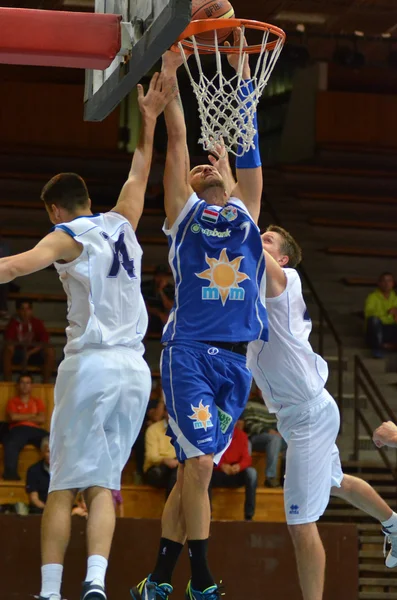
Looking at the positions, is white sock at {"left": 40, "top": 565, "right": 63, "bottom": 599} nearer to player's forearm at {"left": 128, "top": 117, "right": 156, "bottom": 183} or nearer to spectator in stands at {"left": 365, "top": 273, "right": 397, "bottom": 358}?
player's forearm at {"left": 128, "top": 117, "right": 156, "bottom": 183}

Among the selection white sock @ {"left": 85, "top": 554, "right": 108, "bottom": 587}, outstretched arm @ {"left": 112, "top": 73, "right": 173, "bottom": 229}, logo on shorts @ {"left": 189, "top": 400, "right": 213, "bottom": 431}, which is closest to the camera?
white sock @ {"left": 85, "top": 554, "right": 108, "bottom": 587}

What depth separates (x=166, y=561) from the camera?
6.24m

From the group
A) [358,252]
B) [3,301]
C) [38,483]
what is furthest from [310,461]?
[358,252]

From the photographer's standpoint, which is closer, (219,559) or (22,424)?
(219,559)

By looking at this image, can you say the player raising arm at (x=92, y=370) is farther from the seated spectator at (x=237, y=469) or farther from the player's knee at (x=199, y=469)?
the seated spectator at (x=237, y=469)

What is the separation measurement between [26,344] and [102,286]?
25.5 ft

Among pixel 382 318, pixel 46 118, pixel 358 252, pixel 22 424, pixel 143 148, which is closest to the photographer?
pixel 143 148

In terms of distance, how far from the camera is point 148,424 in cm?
1260

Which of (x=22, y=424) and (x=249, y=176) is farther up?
(x=249, y=176)

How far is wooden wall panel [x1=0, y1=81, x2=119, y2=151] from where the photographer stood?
2306cm

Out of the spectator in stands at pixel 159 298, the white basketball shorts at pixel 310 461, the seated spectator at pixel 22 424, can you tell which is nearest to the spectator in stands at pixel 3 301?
the spectator in stands at pixel 159 298

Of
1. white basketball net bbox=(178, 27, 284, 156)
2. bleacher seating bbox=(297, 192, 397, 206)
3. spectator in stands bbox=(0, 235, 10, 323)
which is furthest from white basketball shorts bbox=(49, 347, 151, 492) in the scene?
bleacher seating bbox=(297, 192, 397, 206)

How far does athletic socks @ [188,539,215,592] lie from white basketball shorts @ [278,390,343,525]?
107 centimetres

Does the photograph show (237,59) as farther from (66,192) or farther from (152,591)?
(152,591)
